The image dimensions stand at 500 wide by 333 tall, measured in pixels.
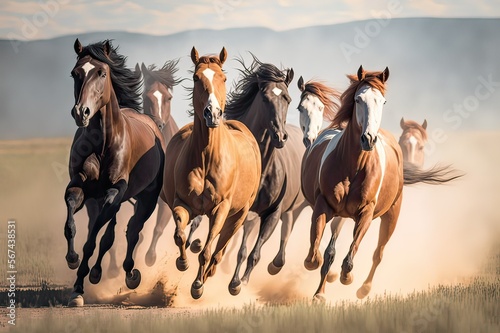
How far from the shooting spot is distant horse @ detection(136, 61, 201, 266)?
13055 millimetres

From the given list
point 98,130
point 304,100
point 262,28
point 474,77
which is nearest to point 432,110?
point 474,77

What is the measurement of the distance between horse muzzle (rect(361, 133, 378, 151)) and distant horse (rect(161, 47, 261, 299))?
3.80 feet

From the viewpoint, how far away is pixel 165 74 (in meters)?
13.9

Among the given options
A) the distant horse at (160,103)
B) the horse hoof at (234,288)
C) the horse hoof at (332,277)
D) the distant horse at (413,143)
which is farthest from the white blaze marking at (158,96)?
the horse hoof at (234,288)

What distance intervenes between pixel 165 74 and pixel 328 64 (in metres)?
5.40

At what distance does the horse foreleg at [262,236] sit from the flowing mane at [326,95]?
52.7 inches

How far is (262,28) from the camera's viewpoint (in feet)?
64.2

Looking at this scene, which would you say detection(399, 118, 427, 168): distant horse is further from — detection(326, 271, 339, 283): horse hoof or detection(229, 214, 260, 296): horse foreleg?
detection(229, 214, 260, 296): horse foreleg

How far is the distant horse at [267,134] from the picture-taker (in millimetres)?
11266

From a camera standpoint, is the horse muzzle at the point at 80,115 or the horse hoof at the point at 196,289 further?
the horse muzzle at the point at 80,115

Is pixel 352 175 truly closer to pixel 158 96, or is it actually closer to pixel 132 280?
pixel 132 280

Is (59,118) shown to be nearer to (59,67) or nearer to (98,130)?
(59,67)

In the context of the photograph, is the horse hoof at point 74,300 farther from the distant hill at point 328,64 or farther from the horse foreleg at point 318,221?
the distant hill at point 328,64

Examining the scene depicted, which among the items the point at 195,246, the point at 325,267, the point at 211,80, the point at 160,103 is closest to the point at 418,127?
the point at 160,103
